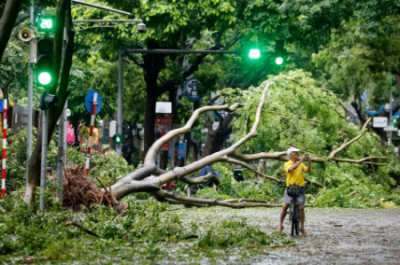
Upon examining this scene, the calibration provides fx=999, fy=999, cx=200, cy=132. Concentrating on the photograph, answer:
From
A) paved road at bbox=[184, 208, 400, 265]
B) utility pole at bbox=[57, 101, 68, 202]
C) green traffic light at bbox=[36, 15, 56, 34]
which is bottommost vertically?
paved road at bbox=[184, 208, 400, 265]

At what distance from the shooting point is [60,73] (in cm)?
2067

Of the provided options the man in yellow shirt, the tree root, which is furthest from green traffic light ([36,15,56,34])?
the man in yellow shirt

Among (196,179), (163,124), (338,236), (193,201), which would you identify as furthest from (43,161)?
(163,124)

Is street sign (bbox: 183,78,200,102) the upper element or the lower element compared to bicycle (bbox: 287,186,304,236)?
upper

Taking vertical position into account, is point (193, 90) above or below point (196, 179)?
above

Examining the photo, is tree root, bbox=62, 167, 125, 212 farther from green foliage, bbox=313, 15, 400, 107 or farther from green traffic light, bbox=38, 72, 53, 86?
green foliage, bbox=313, 15, 400, 107

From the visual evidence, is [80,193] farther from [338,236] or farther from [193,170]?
[338,236]

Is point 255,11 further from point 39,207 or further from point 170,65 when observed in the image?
point 39,207

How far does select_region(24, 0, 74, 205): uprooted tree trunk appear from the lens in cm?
1897

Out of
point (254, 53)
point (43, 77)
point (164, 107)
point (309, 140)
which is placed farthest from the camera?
point (164, 107)

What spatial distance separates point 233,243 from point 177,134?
1142cm

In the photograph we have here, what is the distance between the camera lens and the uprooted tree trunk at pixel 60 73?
19.0 meters

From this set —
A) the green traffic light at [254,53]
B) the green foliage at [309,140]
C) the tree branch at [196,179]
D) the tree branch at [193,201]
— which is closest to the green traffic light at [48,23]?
the tree branch at [193,201]

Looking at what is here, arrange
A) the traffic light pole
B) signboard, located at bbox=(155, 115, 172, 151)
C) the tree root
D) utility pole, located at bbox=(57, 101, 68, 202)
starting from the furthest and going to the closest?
1. signboard, located at bbox=(155, 115, 172, 151)
2. the tree root
3. utility pole, located at bbox=(57, 101, 68, 202)
4. the traffic light pole
